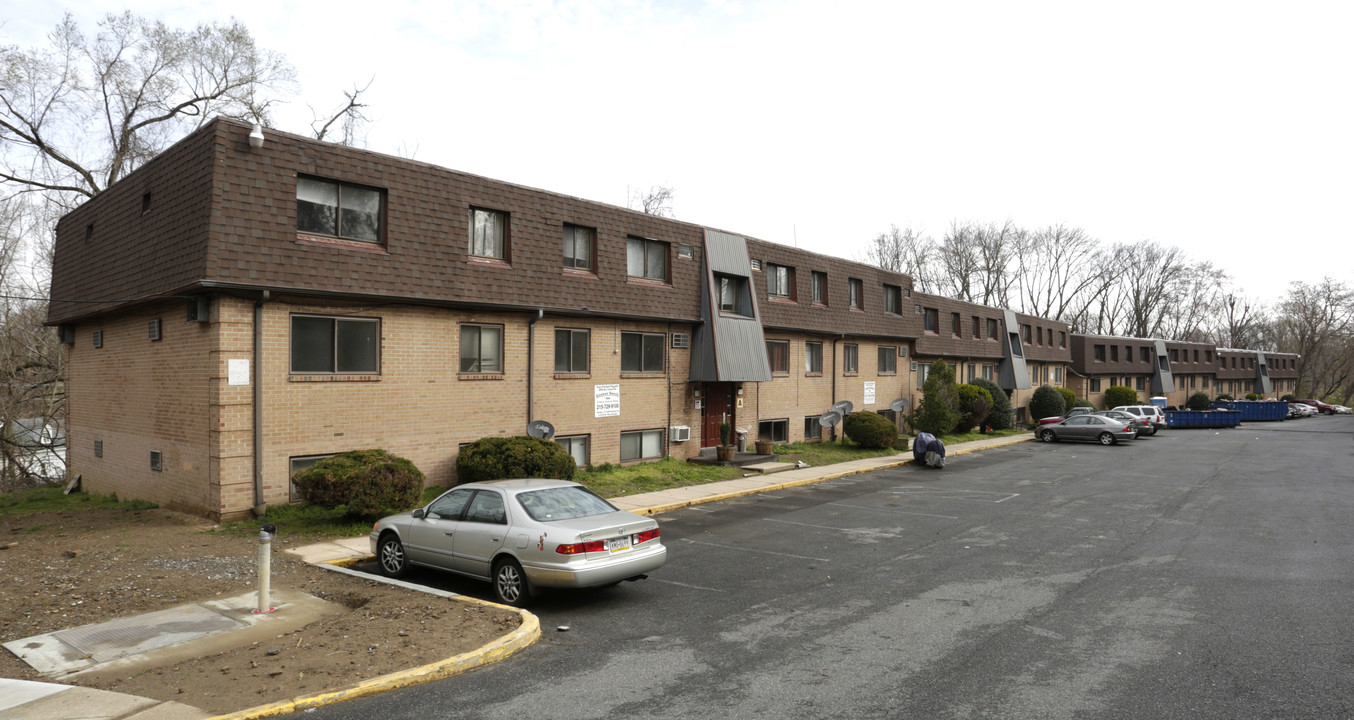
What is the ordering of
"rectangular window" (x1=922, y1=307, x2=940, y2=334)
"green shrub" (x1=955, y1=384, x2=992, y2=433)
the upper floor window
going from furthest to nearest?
"rectangular window" (x1=922, y1=307, x2=940, y2=334)
"green shrub" (x1=955, y1=384, x2=992, y2=433)
the upper floor window

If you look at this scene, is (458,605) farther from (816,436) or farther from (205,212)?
(816,436)

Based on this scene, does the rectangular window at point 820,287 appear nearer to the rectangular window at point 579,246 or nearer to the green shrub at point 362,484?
the rectangular window at point 579,246

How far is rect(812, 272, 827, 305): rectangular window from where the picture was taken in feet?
97.2

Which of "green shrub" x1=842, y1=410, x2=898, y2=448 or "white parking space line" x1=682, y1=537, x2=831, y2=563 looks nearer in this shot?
"white parking space line" x1=682, y1=537, x2=831, y2=563

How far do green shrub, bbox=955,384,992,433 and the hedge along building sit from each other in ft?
60.9

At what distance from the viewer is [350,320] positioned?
49.3ft

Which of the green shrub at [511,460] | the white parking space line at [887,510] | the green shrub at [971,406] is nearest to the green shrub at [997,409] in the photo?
the green shrub at [971,406]

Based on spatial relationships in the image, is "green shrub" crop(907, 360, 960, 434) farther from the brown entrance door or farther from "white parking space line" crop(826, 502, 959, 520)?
"white parking space line" crop(826, 502, 959, 520)

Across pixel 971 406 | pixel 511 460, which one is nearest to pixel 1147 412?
pixel 971 406

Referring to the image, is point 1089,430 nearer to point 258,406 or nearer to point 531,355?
point 531,355

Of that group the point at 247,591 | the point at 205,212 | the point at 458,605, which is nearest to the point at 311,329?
the point at 205,212

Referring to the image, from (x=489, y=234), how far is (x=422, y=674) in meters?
12.6

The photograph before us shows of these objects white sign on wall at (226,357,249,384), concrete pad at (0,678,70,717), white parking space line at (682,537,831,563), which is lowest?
white parking space line at (682,537,831,563)

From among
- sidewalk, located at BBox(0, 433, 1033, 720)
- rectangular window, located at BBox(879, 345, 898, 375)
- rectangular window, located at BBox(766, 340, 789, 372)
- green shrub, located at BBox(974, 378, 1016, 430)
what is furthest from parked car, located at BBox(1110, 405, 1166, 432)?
sidewalk, located at BBox(0, 433, 1033, 720)
